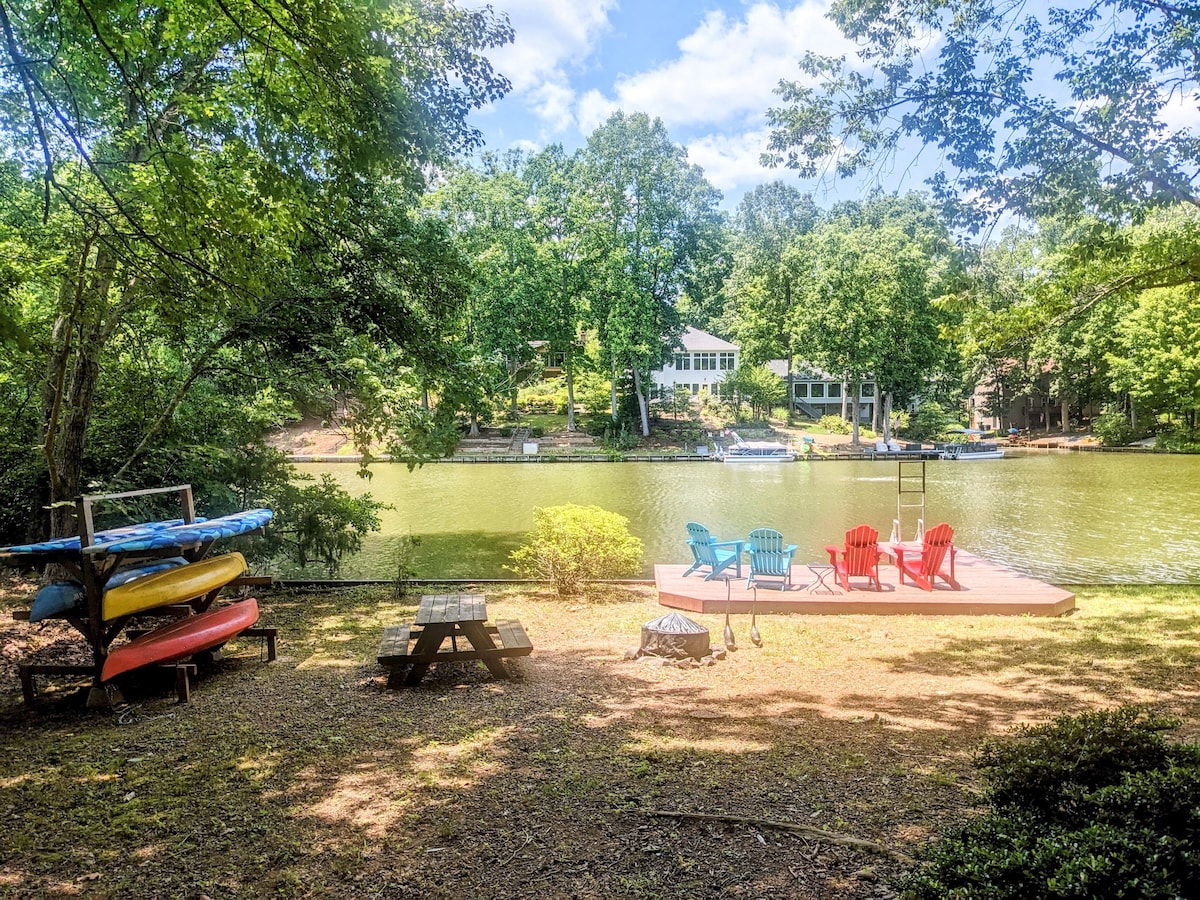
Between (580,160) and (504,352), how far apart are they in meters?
15.7

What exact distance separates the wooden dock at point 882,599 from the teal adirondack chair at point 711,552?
1.03 feet

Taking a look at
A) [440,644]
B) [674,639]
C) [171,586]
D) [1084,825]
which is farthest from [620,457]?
[1084,825]

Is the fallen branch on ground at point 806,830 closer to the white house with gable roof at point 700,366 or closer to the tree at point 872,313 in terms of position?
the tree at point 872,313

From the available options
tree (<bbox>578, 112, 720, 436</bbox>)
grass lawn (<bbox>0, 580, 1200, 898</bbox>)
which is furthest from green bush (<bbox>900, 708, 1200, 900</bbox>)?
tree (<bbox>578, 112, 720, 436</bbox>)

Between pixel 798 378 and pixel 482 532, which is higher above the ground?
pixel 798 378

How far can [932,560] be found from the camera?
378 inches

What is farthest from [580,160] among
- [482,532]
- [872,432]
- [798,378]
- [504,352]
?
[482,532]

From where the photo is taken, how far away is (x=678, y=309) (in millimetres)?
47219

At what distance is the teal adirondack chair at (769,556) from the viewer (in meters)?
9.67

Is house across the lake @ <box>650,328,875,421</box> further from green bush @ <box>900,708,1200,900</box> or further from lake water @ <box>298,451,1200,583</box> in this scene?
green bush @ <box>900,708,1200,900</box>

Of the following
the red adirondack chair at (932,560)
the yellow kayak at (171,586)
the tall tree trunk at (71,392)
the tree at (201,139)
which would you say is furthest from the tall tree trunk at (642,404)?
the yellow kayak at (171,586)

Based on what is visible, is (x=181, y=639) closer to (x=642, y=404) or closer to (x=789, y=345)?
(x=642, y=404)

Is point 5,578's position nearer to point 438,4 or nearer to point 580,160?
point 438,4

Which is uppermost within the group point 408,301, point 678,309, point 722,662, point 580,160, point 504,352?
point 580,160
